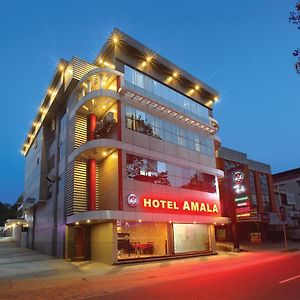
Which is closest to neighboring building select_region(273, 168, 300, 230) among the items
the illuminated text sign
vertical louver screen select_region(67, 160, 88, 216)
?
the illuminated text sign

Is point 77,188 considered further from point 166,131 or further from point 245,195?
point 245,195

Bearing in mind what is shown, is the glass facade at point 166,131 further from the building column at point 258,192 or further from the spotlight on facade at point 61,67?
the building column at point 258,192

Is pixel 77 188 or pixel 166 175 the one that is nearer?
pixel 77 188

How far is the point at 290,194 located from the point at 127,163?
5466 centimetres

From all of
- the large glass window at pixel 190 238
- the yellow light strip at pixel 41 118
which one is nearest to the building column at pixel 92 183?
the large glass window at pixel 190 238

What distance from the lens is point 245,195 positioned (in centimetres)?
3131

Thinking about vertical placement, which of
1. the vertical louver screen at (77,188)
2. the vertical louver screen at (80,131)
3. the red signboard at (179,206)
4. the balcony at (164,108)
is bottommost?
the red signboard at (179,206)

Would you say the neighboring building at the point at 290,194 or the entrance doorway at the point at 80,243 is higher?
the neighboring building at the point at 290,194

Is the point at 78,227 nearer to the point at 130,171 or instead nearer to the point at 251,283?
the point at 130,171

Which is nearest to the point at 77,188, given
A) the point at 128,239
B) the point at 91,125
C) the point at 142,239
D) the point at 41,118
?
the point at 91,125

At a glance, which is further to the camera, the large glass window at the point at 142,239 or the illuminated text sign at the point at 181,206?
the illuminated text sign at the point at 181,206

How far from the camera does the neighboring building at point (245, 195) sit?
31.9m

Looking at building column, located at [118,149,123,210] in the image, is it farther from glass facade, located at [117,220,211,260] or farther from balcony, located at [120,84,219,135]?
balcony, located at [120,84,219,135]

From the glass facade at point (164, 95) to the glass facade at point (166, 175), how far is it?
662cm
